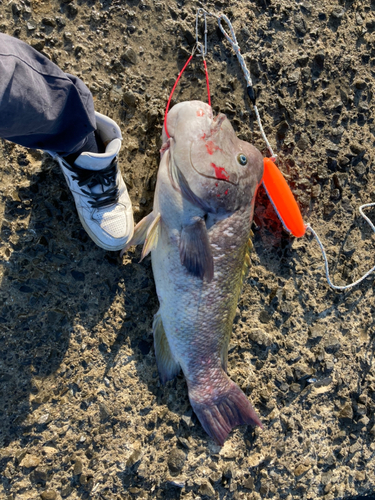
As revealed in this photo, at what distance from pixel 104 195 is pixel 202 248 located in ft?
2.59

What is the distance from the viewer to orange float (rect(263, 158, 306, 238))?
2.89m

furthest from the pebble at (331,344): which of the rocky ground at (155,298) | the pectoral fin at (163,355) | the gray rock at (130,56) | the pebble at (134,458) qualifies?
the gray rock at (130,56)

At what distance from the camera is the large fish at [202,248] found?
2441mm

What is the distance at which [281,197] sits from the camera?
2930mm

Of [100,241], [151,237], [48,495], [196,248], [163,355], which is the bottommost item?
[48,495]

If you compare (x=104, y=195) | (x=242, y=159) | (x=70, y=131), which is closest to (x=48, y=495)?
(x=104, y=195)

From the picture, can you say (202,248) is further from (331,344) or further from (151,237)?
(331,344)

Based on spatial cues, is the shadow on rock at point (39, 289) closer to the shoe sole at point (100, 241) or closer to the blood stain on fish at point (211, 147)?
the shoe sole at point (100, 241)

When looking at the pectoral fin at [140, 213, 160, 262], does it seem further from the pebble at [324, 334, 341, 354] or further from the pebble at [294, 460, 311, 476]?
the pebble at [294, 460, 311, 476]

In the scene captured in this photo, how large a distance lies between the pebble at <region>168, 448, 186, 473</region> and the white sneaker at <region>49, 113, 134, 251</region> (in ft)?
5.48

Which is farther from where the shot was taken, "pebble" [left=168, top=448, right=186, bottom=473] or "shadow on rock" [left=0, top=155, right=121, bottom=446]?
"pebble" [left=168, top=448, right=186, bottom=473]

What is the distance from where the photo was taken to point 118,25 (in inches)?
111

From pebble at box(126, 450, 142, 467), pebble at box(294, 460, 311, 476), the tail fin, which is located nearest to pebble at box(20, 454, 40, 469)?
pebble at box(126, 450, 142, 467)

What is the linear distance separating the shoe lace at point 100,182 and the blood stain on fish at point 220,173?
0.69 meters
